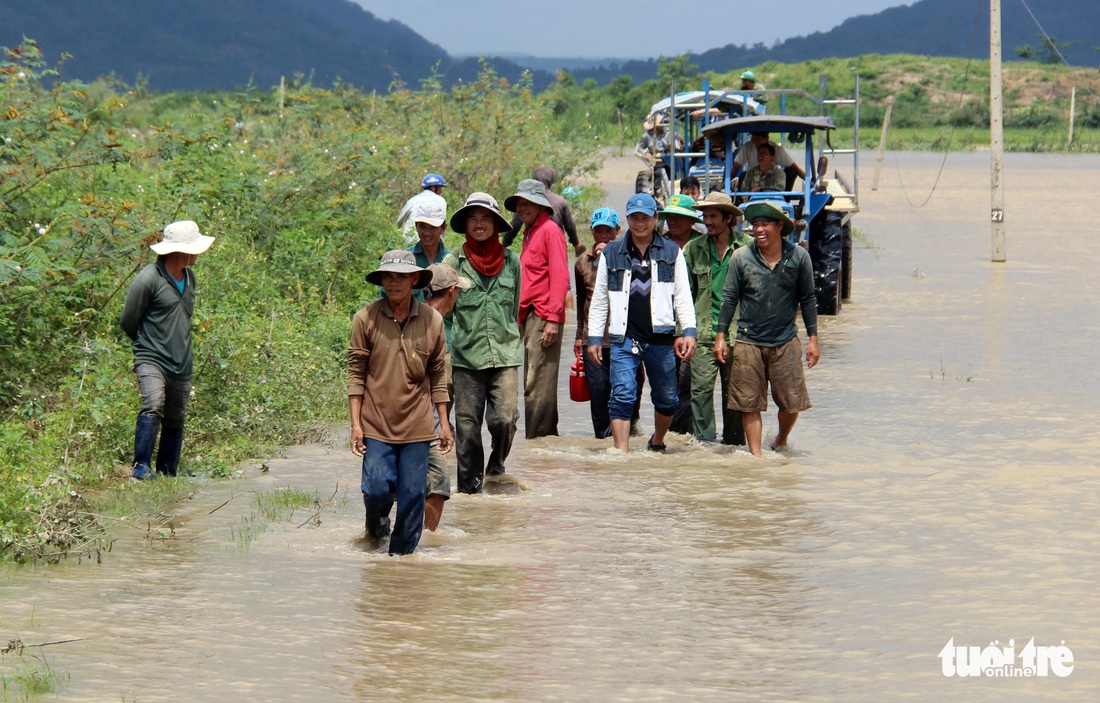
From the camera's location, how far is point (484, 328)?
847 centimetres

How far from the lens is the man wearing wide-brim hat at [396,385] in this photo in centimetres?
Answer: 705

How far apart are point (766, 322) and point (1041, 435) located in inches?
90.9

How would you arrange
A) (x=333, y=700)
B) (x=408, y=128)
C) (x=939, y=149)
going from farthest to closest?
1. (x=939, y=149)
2. (x=408, y=128)
3. (x=333, y=700)

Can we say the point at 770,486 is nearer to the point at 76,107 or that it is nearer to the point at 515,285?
the point at 515,285

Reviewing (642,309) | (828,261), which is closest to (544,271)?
(642,309)

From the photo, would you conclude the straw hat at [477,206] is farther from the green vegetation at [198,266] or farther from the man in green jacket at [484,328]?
the green vegetation at [198,266]

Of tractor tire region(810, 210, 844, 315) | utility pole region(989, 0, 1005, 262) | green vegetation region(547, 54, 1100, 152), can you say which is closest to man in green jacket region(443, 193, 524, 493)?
tractor tire region(810, 210, 844, 315)

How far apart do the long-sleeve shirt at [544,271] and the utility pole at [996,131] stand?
13.3m

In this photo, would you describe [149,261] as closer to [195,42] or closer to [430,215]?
[430,215]

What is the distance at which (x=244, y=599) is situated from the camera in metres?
6.62

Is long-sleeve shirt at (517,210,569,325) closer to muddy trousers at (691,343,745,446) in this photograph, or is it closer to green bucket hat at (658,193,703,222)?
green bucket hat at (658,193,703,222)

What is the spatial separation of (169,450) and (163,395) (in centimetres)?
44

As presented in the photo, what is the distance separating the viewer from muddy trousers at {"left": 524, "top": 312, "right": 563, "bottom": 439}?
32.1ft

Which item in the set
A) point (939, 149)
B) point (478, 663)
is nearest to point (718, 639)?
point (478, 663)
